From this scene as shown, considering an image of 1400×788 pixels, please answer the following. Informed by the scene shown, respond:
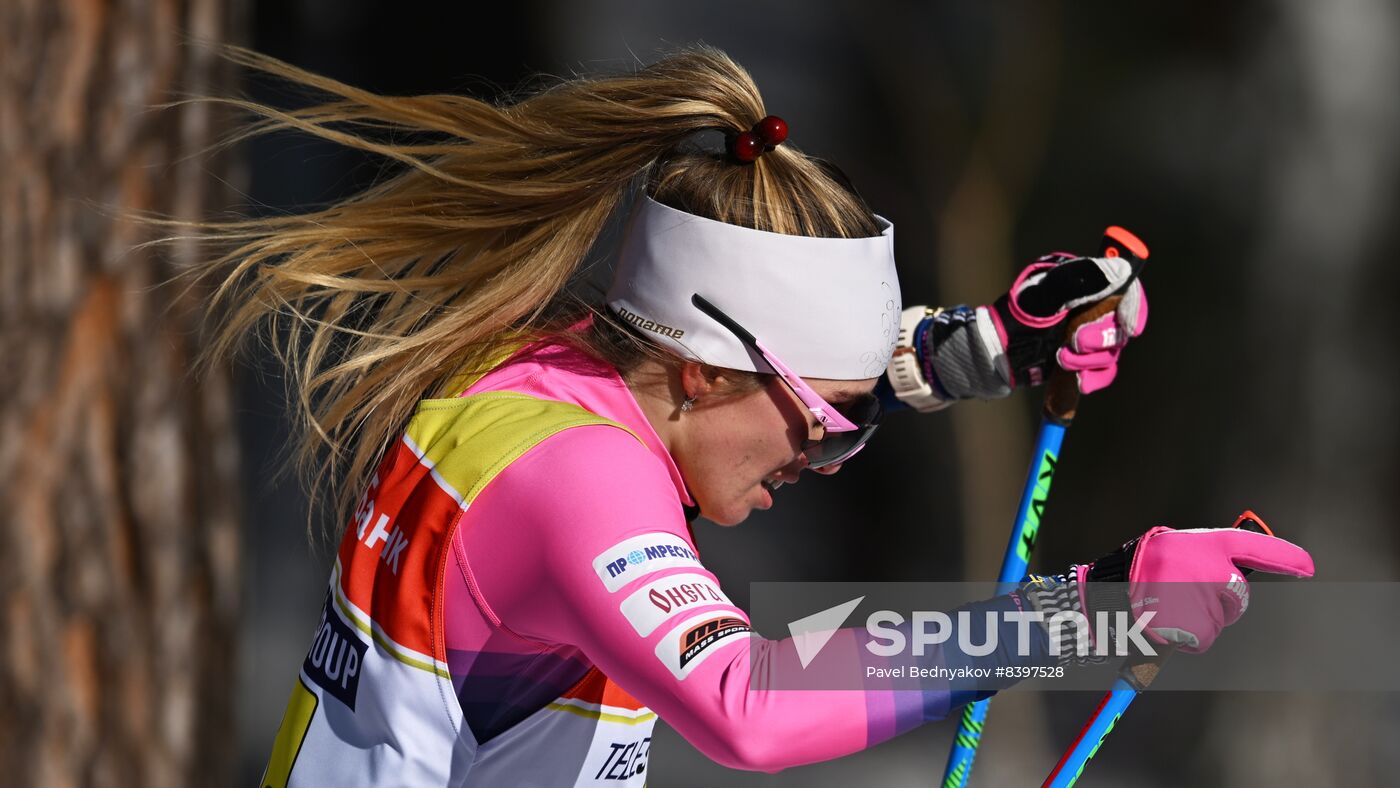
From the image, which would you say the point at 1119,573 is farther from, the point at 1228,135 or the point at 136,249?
the point at 1228,135

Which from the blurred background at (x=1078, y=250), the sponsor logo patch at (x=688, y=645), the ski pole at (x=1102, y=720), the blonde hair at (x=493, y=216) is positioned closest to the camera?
the sponsor logo patch at (x=688, y=645)

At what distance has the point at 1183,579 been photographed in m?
1.57

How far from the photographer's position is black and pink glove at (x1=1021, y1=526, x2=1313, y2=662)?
1566 millimetres

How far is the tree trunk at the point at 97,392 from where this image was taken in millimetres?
2490

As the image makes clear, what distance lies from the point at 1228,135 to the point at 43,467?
360cm

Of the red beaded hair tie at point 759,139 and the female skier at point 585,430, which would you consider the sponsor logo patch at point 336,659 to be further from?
the red beaded hair tie at point 759,139

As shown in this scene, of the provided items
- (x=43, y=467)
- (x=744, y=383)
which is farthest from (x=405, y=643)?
(x=43, y=467)

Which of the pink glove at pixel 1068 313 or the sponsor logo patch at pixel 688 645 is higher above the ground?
the pink glove at pixel 1068 313

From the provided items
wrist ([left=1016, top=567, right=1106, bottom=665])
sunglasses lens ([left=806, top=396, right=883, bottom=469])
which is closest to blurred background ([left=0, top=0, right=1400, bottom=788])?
sunglasses lens ([left=806, top=396, right=883, bottom=469])

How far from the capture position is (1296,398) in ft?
14.6

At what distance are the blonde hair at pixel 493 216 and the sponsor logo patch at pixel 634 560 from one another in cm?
41

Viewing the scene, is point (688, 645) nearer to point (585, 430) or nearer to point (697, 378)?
point (585, 430)

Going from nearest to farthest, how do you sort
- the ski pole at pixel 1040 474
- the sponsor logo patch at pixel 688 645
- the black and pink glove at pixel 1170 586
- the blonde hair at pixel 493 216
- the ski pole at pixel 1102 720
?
the sponsor logo patch at pixel 688 645
the black and pink glove at pixel 1170 586
the ski pole at pixel 1102 720
the blonde hair at pixel 493 216
the ski pole at pixel 1040 474

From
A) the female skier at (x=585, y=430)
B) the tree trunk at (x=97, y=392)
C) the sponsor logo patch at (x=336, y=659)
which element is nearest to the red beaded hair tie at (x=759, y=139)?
the female skier at (x=585, y=430)
